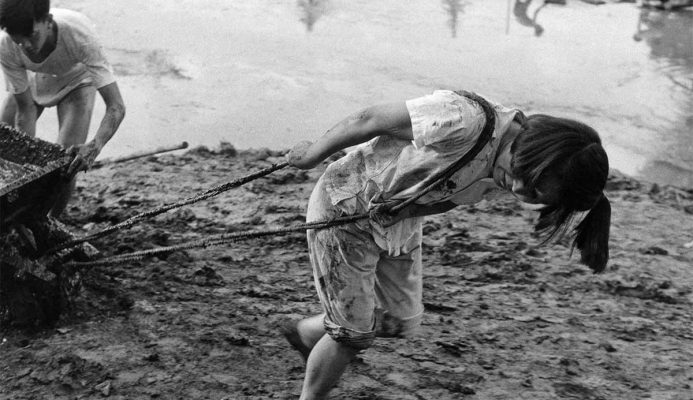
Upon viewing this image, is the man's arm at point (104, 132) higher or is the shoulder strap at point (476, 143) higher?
the shoulder strap at point (476, 143)

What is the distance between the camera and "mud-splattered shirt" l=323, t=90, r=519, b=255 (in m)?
2.48

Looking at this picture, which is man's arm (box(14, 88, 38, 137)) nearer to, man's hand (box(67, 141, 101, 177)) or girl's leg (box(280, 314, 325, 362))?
man's hand (box(67, 141, 101, 177))

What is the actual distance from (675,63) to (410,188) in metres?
6.94

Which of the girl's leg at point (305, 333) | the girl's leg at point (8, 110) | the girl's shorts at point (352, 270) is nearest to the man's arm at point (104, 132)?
the girl's leg at point (8, 110)


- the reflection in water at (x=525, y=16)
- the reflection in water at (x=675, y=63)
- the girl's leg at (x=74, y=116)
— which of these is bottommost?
the reflection in water at (x=675, y=63)

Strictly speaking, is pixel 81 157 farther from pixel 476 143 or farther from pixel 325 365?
pixel 476 143

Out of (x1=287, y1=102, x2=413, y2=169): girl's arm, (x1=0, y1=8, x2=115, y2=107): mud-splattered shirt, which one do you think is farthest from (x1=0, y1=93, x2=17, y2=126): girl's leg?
(x1=287, y1=102, x2=413, y2=169): girl's arm

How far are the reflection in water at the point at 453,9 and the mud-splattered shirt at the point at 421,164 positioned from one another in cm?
671

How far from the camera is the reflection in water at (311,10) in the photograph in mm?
9023

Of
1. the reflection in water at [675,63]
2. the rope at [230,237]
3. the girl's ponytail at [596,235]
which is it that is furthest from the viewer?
the reflection in water at [675,63]

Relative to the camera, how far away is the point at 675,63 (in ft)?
28.8

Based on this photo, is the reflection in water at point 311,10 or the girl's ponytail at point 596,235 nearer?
the girl's ponytail at point 596,235

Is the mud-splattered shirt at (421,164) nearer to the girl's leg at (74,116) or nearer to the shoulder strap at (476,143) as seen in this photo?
the shoulder strap at (476,143)

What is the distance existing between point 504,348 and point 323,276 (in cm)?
125
